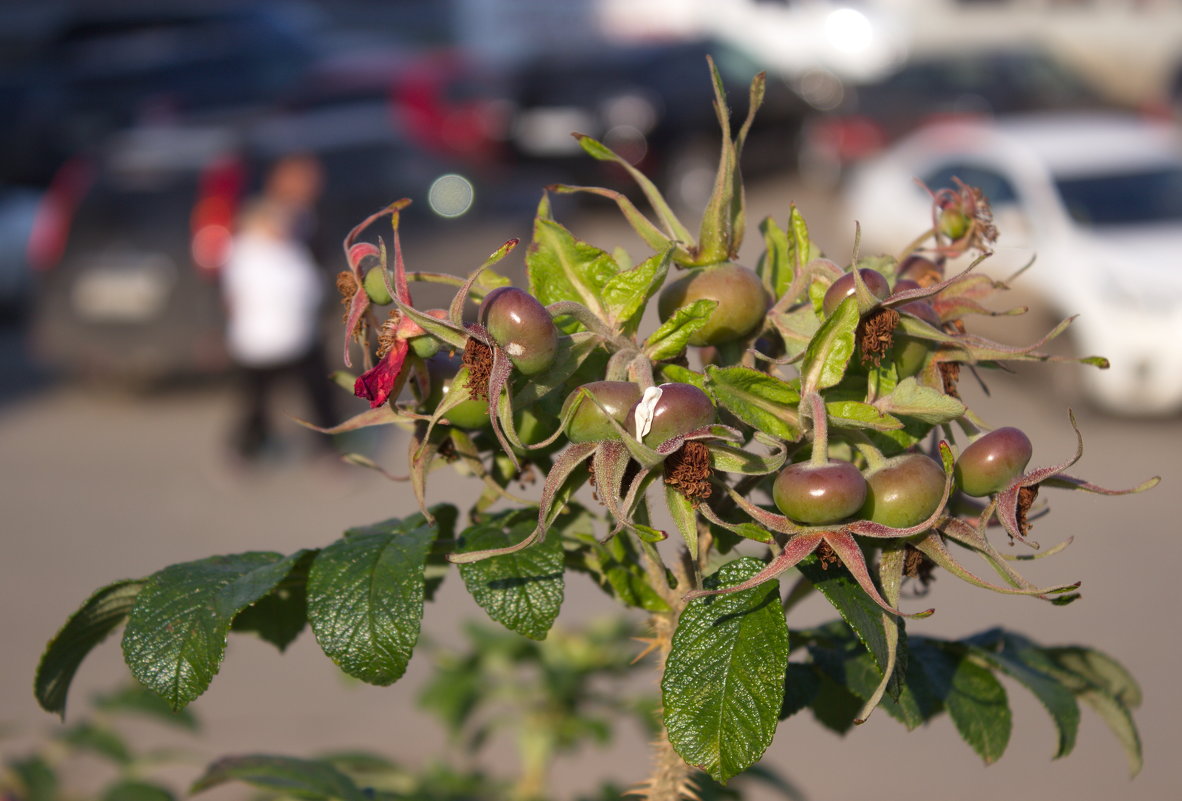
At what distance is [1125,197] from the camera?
7.50m

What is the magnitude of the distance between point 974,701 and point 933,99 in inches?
489

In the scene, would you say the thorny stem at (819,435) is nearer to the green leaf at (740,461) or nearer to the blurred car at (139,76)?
the green leaf at (740,461)

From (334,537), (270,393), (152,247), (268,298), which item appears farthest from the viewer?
(152,247)

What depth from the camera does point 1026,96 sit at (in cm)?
1288

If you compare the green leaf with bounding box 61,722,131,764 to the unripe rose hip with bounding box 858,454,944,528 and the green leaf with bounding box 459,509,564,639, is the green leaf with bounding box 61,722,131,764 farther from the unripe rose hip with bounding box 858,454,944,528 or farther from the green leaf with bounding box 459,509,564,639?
the unripe rose hip with bounding box 858,454,944,528

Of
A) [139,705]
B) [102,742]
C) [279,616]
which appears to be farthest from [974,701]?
[102,742]

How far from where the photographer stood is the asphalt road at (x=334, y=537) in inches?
145

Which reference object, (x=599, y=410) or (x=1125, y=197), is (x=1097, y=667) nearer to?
(x=599, y=410)

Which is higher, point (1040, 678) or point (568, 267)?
point (568, 267)

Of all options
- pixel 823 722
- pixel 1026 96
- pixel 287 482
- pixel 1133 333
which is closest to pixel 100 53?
pixel 287 482

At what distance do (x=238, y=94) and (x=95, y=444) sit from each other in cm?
584

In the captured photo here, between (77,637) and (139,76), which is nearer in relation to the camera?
(77,637)

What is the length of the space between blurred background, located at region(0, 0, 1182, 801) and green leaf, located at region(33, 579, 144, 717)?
1.40 m

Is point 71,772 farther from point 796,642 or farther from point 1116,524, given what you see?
point 1116,524
